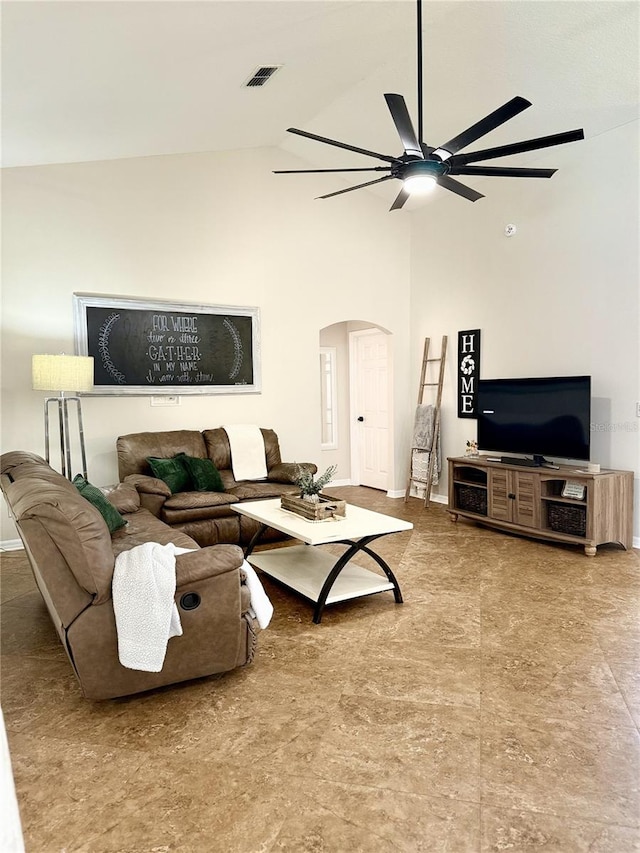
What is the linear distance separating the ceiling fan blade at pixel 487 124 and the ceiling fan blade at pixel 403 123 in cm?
12

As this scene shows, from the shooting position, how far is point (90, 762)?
2.22 meters

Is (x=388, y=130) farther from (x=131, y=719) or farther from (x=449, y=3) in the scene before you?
(x=131, y=719)

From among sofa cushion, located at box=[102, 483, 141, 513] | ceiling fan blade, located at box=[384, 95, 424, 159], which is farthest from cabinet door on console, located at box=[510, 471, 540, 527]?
sofa cushion, located at box=[102, 483, 141, 513]

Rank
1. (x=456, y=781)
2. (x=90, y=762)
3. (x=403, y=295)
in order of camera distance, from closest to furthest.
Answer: (x=456, y=781), (x=90, y=762), (x=403, y=295)

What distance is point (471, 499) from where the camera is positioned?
587 cm

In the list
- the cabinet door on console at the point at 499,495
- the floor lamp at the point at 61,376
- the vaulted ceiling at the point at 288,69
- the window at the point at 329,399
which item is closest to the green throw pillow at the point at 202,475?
the floor lamp at the point at 61,376

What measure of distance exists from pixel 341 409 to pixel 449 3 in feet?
17.1

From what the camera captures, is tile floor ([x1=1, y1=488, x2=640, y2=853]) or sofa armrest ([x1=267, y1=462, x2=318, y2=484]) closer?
tile floor ([x1=1, y1=488, x2=640, y2=853])

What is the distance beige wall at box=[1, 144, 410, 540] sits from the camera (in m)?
5.14

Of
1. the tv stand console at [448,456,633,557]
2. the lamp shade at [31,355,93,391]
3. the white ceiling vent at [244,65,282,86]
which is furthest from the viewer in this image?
the tv stand console at [448,456,633,557]

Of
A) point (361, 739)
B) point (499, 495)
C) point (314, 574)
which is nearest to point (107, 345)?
point (314, 574)

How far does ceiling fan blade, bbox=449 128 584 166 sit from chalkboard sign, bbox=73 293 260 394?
351 centimetres

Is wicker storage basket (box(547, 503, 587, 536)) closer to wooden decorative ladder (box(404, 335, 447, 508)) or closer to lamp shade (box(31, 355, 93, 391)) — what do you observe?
wooden decorative ladder (box(404, 335, 447, 508))

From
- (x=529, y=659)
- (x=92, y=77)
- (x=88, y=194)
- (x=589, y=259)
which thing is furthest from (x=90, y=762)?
(x=589, y=259)
